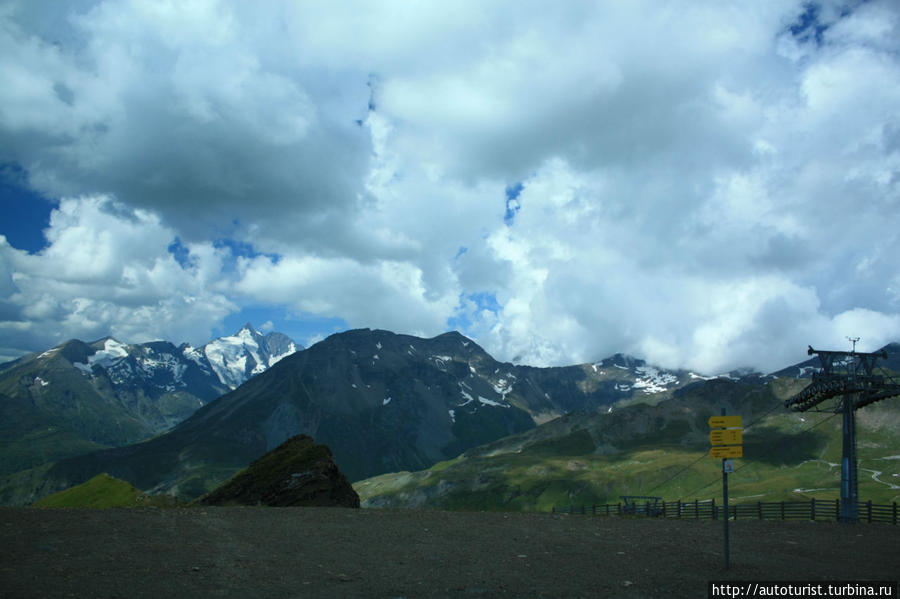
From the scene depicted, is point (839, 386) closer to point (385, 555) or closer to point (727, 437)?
point (727, 437)

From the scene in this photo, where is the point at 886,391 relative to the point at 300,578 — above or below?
above

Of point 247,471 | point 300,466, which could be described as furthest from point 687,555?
point 247,471

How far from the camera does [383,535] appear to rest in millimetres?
21156

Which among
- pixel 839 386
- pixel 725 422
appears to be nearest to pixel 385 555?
pixel 725 422

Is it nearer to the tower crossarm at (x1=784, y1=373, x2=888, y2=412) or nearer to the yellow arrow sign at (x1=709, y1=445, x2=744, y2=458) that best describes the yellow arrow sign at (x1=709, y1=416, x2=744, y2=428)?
the yellow arrow sign at (x1=709, y1=445, x2=744, y2=458)

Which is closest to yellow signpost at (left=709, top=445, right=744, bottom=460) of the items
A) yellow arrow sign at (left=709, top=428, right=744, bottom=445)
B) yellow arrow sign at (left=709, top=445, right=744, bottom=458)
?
yellow arrow sign at (left=709, top=445, right=744, bottom=458)

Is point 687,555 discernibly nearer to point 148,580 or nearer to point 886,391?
point 148,580

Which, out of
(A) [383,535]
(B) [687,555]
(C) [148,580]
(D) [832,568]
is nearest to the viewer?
(C) [148,580]

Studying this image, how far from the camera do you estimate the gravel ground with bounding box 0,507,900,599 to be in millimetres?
13758

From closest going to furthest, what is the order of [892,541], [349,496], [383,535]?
1. [383,535]
2. [892,541]
3. [349,496]

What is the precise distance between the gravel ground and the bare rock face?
4.76 m

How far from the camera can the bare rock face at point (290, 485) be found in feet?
102

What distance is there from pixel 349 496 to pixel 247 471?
6.68m

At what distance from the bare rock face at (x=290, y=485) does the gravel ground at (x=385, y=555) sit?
15.6 feet
